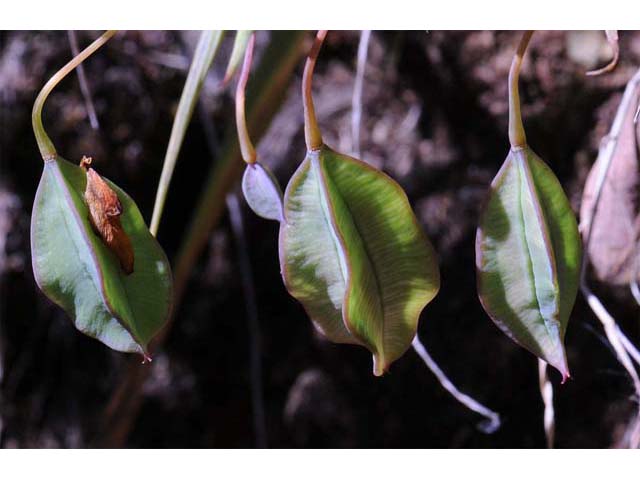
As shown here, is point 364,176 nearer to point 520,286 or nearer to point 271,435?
point 520,286

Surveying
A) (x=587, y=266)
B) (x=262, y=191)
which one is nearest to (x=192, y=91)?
(x=262, y=191)

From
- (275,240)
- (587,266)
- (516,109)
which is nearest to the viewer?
(516,109)

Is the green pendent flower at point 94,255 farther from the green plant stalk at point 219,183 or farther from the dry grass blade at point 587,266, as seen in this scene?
the dry grass blade at point 587,266

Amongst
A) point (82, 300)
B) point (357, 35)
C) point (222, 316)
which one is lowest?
point (222, 316)

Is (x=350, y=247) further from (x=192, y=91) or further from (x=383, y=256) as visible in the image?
(x=192, y=91)

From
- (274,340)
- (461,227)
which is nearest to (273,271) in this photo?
(274,340)

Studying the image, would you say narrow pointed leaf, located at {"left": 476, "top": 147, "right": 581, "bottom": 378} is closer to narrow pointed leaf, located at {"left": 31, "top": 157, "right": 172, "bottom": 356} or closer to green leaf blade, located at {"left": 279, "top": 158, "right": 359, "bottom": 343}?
green leaf blade, located at {"left": 279, "top": 158, "right": 359, "bottom": 343}
